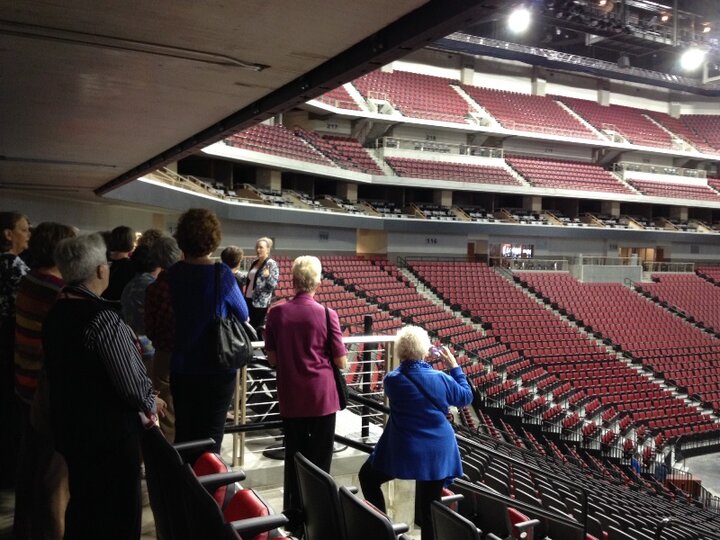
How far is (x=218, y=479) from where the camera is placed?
8.44ft

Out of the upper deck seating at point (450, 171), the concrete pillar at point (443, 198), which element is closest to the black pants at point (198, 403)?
the upper deck seating at point (450, 171)

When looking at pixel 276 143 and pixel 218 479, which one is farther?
pixel 276 143

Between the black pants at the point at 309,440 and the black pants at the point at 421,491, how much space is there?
24cm

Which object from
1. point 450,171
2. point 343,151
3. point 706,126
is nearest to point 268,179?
point 343,151

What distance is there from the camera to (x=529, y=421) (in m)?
13.9

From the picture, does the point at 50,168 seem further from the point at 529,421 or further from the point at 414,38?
the point at 529,421

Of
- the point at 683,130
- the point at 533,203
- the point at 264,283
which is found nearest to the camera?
the point at 264,283

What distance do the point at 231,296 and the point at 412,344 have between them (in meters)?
0.97

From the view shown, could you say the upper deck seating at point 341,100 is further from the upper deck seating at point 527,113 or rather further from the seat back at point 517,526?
the seat back at point 517,526

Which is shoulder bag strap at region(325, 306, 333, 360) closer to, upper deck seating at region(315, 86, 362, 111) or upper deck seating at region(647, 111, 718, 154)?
upper deck seating at region(315, 86, 362, 111)

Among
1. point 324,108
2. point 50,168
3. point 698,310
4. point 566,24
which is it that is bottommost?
point 698,310

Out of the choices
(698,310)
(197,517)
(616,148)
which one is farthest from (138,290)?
(616,148)

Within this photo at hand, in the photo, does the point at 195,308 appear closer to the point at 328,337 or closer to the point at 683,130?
the point at 328,337

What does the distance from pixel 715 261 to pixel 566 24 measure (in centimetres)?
1495
